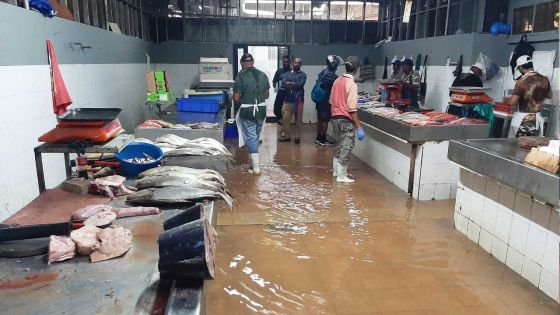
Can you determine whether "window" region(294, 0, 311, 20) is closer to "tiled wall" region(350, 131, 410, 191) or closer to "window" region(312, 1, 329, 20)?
"window" region(312, 1, 329, 20)

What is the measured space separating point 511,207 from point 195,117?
4564mm

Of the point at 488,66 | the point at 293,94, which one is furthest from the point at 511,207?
the point at 293,94

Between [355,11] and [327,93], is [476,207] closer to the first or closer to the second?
[327,93]

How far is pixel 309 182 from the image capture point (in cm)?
636

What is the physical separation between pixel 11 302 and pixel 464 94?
21.0ft

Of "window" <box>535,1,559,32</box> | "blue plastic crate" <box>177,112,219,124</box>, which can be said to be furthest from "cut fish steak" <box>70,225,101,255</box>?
"window" <box>535,1,559,32</box>

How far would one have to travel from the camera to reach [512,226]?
11.9 feet

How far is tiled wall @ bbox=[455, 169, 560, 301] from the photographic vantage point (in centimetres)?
321

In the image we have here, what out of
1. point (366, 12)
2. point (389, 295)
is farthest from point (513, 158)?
point (366, 12)

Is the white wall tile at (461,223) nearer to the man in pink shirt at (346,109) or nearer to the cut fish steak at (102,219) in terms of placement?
the man in pink shirt at (346,109)

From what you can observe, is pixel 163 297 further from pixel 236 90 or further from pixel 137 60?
pixel 137 60

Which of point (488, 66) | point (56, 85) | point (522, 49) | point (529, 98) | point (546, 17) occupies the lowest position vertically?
point (529, 98)

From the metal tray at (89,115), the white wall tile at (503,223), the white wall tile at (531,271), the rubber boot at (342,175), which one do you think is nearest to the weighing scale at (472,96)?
the rubber boot at (342,175)

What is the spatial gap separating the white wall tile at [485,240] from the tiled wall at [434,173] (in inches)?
57.8
